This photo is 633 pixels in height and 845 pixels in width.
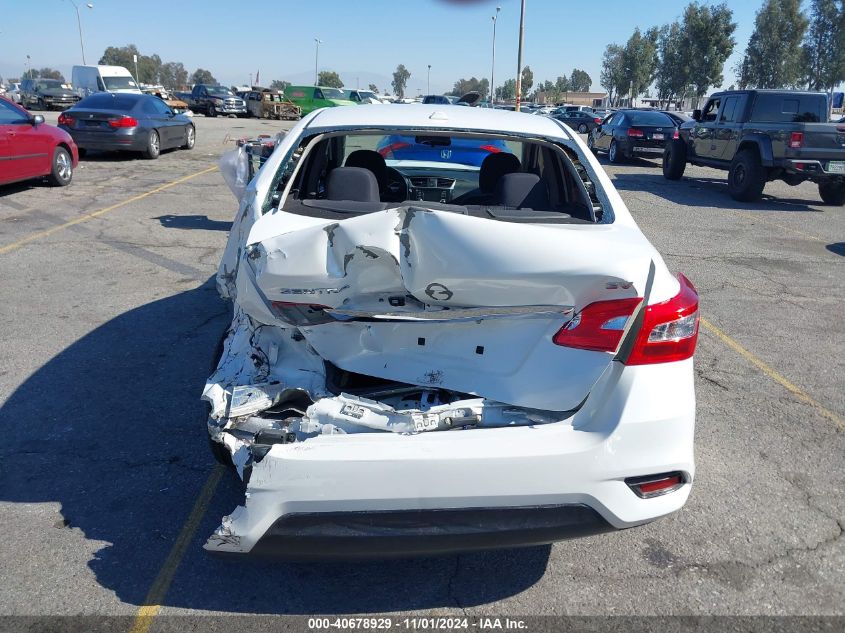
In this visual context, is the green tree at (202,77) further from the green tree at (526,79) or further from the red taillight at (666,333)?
the red taillight at (666,333)

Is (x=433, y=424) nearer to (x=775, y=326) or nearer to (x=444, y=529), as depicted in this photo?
(x=444, y=529)

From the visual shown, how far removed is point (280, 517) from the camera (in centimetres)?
222

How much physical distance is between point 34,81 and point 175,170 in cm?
3623

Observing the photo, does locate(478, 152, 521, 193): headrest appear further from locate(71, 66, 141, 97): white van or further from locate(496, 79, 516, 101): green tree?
locate(496, 79, 516, 101): green tree

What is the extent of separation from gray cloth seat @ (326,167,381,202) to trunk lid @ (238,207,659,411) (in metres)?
0.78

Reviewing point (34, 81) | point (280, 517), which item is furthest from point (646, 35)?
point (280, 517)

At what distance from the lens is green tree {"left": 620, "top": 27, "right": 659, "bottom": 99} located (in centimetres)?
7250

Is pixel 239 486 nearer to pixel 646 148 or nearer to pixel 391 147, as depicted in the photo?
pixel 391 147

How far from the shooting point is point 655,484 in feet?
7.93

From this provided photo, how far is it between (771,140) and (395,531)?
1233cm

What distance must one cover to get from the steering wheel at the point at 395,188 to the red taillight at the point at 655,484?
8.82ft

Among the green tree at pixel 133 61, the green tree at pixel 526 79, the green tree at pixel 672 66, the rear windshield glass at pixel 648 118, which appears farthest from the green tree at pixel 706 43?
the green tree at pixel 133 61

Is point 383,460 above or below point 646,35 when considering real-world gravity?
below

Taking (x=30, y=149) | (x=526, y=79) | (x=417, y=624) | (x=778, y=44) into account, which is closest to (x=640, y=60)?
(x=778, y=44)
